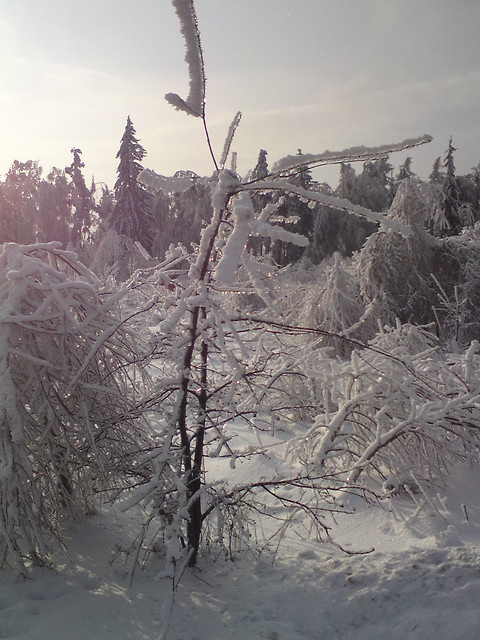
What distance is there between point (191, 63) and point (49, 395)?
7.47 ft

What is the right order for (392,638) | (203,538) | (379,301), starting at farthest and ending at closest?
1. (379,301)
2. (203,538)
3. (392,638)

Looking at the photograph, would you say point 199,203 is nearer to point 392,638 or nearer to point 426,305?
point 426,305

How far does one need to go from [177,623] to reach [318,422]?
1855 millimetres

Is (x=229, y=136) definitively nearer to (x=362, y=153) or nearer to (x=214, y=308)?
(x=362, y=153)

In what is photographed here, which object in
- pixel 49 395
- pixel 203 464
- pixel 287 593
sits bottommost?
pixel 287 593

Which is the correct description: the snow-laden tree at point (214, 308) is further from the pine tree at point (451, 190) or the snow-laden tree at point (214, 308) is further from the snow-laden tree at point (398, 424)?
the pine tree at point (451, 190)

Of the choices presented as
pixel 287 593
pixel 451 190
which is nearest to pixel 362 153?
pixel 287 593

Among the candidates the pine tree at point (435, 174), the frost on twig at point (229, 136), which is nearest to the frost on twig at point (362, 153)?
the frost on twig at point (229, 136)

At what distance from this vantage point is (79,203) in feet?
115

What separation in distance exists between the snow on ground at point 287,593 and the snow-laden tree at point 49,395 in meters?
0.33

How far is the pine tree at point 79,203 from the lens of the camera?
3466 cm

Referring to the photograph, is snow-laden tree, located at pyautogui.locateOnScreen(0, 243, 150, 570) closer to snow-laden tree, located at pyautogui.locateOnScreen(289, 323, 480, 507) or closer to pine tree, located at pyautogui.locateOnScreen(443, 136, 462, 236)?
snow-laden tree, located at pyautogui.locateOnScreen(289, 323, 480, 507)

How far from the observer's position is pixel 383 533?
135 inches

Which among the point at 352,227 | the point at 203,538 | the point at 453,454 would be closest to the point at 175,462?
the point at 203,538
